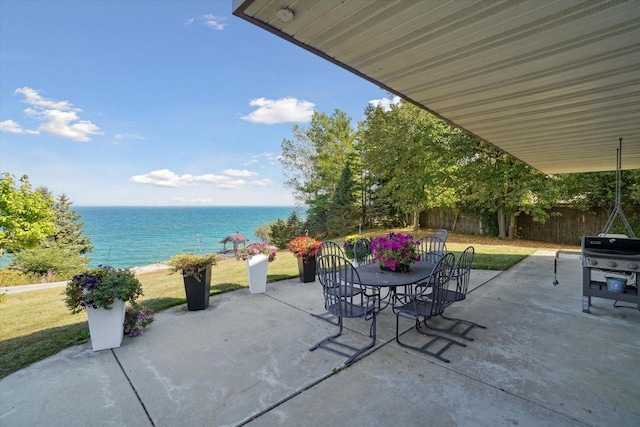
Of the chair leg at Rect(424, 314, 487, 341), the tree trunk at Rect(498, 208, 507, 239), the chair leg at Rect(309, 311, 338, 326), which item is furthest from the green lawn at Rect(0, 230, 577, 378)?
the tree trunk at Rect(498, 208, 507, 239)

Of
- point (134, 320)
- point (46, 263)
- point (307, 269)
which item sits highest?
point (307, 269)

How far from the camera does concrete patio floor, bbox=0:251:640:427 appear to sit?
5.70 ft

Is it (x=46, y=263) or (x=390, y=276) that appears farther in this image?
(x=46, y=263)

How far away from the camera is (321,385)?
205cm

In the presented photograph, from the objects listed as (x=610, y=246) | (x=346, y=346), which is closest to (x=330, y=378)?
(x=346, y=346)

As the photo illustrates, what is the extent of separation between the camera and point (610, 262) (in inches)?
131

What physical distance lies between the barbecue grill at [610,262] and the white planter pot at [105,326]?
5569mm

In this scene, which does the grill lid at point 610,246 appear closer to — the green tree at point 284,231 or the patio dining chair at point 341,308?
the patio dining chair at point 341,308

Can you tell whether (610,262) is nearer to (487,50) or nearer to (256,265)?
(487,50)

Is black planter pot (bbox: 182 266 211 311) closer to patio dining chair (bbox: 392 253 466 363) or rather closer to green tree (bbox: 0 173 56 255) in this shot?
patio dining chair (bbox: 392 253 466 363)

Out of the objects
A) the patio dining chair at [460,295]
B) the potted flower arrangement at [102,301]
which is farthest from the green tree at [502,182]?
the potted flower arrangement at [102,301]

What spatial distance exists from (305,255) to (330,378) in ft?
9.44

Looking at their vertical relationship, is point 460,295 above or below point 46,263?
above

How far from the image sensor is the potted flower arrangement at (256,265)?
437 centimetres
